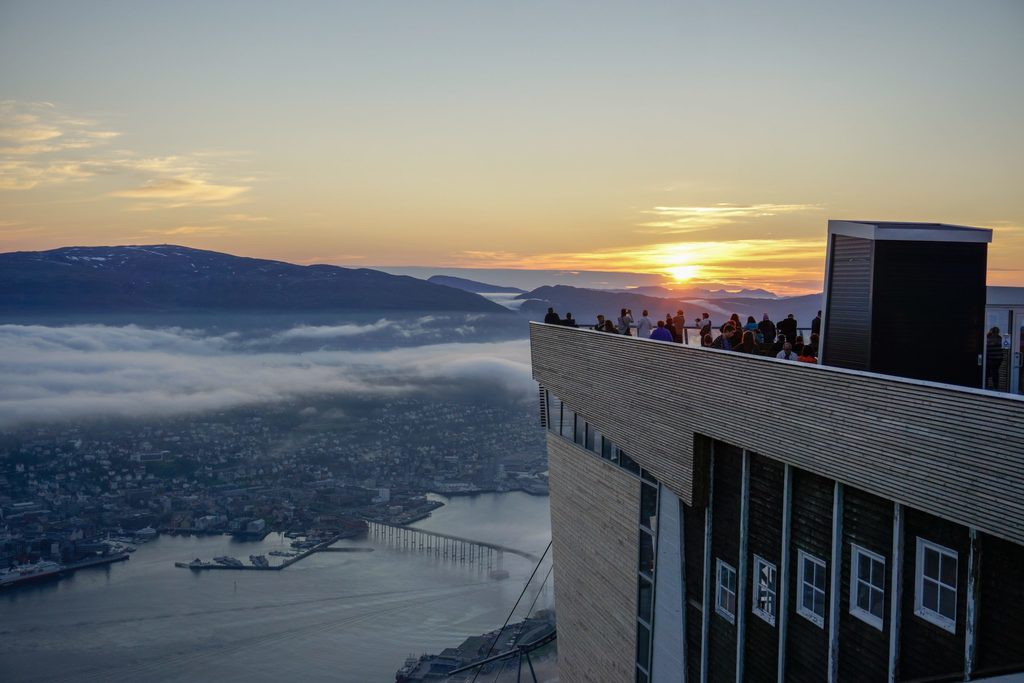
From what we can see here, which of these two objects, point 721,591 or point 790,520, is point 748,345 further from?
point 790,520

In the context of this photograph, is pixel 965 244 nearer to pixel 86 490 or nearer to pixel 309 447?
pixel 86 490

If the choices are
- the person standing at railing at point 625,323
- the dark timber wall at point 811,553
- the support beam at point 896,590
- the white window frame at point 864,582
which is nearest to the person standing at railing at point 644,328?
the person standing at railing at point 625,323

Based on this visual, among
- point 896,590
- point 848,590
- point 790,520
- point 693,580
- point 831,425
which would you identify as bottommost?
point 693,580

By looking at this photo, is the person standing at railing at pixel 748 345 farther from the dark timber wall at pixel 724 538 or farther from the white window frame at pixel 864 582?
the white window frame at pixel 864 582

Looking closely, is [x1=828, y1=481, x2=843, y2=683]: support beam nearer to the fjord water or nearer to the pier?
the fjord water

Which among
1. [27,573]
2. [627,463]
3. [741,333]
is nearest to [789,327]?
[741,333]

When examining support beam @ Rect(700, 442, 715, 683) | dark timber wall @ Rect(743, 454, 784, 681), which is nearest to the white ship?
support beam @ Rect(700, 442, 715, 683)
